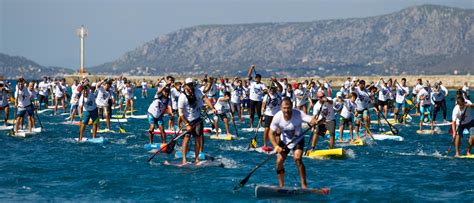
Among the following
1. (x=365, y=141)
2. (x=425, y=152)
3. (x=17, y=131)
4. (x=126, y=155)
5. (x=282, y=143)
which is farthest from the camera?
(x=17, y=131)

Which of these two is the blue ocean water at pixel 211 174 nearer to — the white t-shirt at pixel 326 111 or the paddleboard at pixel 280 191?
the paddleboard at pixel 280 191

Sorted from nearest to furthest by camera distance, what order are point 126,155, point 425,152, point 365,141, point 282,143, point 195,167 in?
point 282,143, point 195,167, point 126,155, point 425,152, point 365,141

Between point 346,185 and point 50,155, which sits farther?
point 50,155

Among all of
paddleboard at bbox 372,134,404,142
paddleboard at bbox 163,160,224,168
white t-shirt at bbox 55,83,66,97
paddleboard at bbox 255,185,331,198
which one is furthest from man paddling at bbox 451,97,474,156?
white t-shirt at bbox 55,83,66,97

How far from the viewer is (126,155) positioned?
23047 mm

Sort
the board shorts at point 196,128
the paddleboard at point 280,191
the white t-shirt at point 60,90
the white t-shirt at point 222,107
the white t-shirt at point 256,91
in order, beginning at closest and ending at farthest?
the paddleboard at point 280,191 → the board shorts at point 196,128 → the white t-shirt at point 222,107 → the white t-shirt at point 256,91 → the white t-shirt at point 60,90

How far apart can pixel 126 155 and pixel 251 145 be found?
3929mm

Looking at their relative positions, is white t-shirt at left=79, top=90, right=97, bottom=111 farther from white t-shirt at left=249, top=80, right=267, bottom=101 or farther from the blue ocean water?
white t-shirt at left=249, top=80, right=267, bottom=101

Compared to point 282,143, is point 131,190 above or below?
Answer: below

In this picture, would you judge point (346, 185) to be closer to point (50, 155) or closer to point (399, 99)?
point (50, 155)

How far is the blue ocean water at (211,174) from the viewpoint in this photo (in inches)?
642

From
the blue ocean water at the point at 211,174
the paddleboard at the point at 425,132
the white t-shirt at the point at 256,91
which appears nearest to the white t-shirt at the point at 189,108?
the blue ocean water at the point at 211,174

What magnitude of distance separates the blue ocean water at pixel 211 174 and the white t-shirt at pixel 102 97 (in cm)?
292

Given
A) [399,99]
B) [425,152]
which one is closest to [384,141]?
[425,152]
